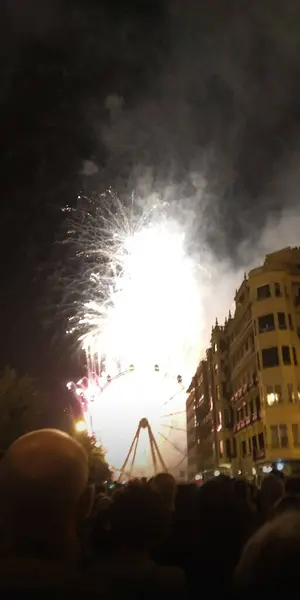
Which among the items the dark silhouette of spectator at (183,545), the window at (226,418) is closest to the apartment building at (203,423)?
the window at (226,418)

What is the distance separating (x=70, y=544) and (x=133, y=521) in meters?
0.95

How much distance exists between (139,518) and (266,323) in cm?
4327

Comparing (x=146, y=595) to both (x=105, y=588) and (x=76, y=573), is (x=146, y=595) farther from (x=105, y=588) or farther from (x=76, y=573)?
(x=76, y=573)

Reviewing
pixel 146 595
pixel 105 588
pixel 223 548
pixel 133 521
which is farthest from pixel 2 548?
pixel 223 548

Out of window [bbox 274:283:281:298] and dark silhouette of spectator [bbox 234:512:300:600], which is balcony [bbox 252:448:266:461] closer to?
window [bbox 274:283:281:298]

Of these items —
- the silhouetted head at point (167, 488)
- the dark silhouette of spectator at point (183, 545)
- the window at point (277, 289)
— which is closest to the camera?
the dark silhouette of spectator at point (183, 545)

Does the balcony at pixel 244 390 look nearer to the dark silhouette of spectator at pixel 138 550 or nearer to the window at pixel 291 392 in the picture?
the window at pixel 291 392

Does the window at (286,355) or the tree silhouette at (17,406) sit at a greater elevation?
the window at (286,355)

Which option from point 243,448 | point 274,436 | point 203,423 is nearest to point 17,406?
point 274,436

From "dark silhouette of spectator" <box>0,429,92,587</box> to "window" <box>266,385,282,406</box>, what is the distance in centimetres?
4131

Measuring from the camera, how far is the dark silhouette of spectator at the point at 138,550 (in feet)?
7.82

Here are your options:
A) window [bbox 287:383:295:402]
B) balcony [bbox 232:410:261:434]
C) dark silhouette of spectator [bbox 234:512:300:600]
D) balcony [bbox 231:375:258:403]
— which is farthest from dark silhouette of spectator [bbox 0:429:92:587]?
balcony [bbox 231:375:258:403]

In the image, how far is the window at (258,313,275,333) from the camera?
44844 mm

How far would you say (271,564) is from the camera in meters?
1.71
